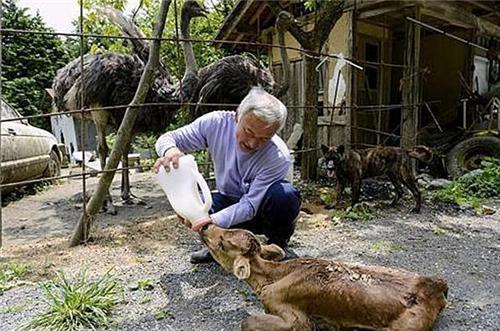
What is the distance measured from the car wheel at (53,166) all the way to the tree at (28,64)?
688cm

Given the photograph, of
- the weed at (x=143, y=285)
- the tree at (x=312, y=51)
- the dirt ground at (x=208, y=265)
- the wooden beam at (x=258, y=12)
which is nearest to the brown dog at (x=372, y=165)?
the dirt ground at (x=208, y=265)

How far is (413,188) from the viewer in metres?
4.49

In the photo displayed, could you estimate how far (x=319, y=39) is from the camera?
18.2 ft

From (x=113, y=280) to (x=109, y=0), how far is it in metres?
4.49

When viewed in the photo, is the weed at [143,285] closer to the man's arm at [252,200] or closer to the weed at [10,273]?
the man's arm at [252,200]

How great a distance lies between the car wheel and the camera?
7039 mm

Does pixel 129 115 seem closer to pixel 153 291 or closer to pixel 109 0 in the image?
pixel 153 291

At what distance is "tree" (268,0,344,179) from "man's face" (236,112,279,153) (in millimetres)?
3126

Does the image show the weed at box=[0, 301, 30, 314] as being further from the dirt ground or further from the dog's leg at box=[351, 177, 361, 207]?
the dog's leg at box=[351, 177, 361, 207]

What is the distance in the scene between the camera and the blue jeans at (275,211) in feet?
8.25

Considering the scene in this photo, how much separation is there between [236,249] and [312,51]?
405 centimetres

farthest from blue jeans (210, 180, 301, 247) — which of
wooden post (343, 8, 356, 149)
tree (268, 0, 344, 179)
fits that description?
wooden post (343, 8, 356, 149)

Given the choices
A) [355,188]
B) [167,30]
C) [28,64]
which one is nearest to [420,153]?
[355,188]

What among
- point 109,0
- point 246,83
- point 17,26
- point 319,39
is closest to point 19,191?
point 109,0
